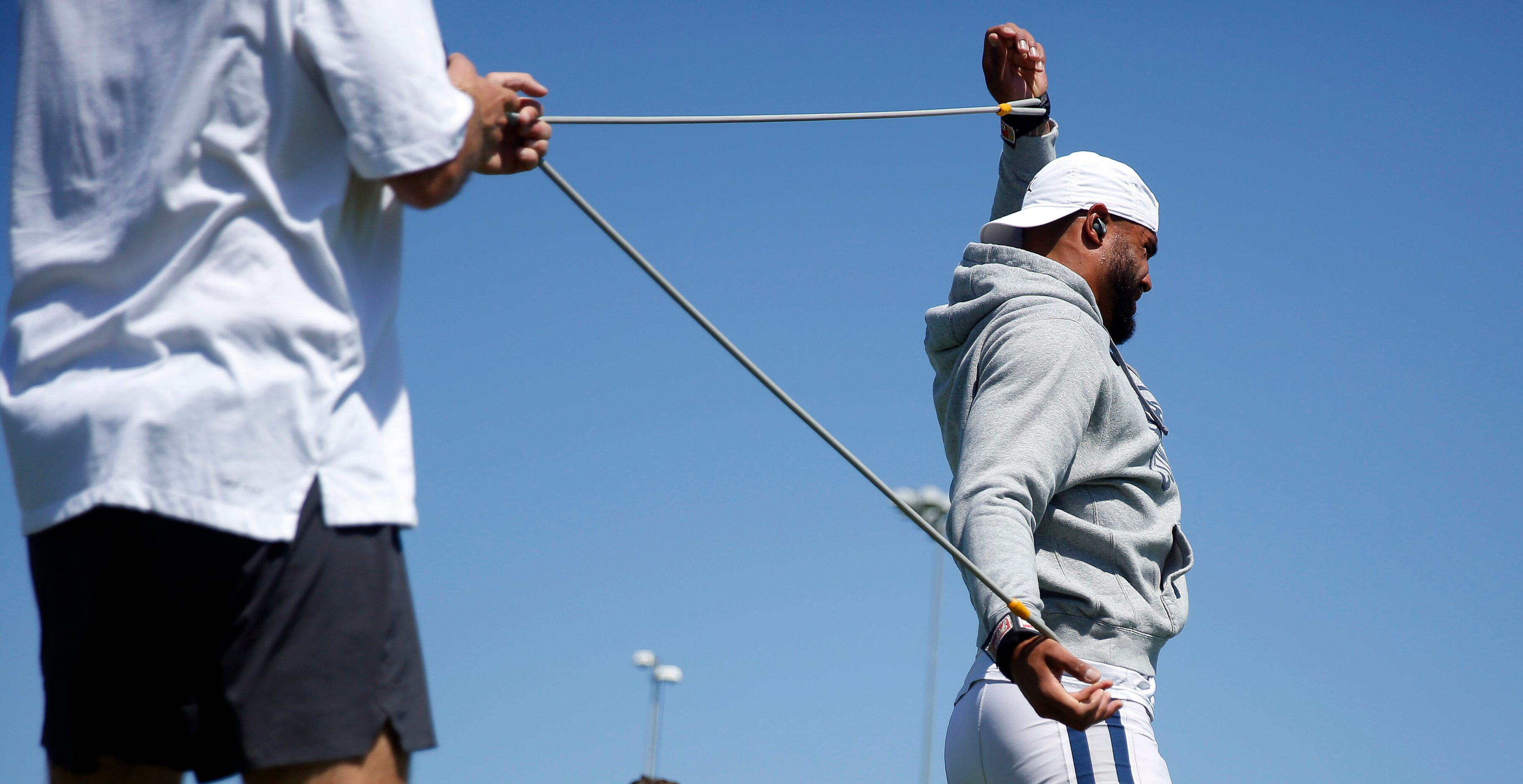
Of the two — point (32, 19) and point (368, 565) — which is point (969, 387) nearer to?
point (368, 565)

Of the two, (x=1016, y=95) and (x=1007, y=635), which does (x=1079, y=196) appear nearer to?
(x=1016, y=95)

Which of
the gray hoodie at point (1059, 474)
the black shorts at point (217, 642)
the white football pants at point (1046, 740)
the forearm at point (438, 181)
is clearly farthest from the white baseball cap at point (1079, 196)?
the black shorts at point (217, 642)

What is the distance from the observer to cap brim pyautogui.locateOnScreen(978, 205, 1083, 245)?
373cm

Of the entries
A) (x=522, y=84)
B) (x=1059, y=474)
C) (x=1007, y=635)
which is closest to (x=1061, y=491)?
(x=1059, y=474)

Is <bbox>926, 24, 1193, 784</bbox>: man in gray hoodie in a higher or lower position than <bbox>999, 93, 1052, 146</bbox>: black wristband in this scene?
lower

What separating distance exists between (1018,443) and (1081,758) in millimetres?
675

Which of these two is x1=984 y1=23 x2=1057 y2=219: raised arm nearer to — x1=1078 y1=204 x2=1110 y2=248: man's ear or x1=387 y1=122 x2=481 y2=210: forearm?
x1=1078 y1=204 x2=1110 y2=248: man's ear

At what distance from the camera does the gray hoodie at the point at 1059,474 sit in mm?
3000

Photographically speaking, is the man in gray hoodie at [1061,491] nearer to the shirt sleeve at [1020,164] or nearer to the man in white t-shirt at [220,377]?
the shirt sleeve at [1020,164]

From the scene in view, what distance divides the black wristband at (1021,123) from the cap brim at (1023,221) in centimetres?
75

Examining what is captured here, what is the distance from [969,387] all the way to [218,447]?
2071mm

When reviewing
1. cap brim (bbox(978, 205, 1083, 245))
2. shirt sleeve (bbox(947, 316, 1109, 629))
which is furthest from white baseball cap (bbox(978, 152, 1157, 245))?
shirt sleeve (bbox(947, 316, 1109, 629))

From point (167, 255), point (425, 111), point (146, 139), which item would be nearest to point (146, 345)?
point (167, 255)

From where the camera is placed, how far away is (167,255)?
5.85ft
